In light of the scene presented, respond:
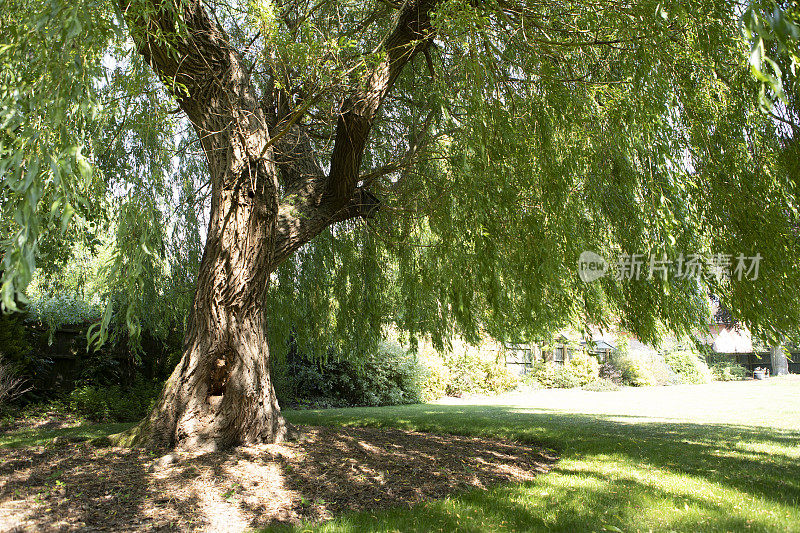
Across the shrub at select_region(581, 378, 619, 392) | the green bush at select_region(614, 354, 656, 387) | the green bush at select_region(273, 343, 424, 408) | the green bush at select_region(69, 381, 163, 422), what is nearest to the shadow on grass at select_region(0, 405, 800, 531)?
the green bush at select_region(69, 381, 163, 422)

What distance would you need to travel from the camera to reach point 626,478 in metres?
4.45

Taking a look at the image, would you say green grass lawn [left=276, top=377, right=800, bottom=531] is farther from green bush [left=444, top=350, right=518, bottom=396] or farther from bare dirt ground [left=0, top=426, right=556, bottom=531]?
green bush [left=444, top=350, right=518, bottom=396]

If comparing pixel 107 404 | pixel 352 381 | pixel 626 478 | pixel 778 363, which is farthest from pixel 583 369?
pixel 107 404

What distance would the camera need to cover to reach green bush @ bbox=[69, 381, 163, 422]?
8.38 metres

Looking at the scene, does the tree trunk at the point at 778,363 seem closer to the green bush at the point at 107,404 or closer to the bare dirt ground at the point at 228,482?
the bare dirt ground at the point at 228,482

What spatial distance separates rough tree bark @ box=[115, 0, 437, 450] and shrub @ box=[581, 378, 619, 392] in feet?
48.9

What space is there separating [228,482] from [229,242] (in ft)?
7.04

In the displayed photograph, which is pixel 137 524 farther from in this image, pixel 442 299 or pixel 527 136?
pixel 527 136

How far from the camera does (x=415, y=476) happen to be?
4.49m

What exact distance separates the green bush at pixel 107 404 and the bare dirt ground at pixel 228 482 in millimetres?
3571

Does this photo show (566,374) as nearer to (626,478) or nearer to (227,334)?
(626,478)

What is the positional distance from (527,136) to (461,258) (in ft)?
4.43

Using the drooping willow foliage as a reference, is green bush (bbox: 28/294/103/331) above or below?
below

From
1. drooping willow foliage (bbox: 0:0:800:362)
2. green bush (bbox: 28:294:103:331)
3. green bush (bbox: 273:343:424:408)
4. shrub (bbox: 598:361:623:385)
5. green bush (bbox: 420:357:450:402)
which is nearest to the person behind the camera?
drooping willow foliage (bbox: 0:0:800:362)
